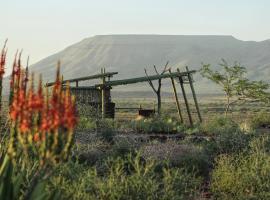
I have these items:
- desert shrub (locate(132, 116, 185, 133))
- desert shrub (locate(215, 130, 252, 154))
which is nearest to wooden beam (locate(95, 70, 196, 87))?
desert shrub (locate(132, 116, 185, 133))

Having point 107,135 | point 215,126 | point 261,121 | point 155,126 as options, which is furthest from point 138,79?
point 107,135

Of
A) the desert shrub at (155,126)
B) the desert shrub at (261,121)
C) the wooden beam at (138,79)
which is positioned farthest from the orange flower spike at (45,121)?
the desert shrub at (261,121)

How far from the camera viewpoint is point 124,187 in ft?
26.0

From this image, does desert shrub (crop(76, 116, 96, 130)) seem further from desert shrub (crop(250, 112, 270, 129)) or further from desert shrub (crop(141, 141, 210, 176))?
desert shrub (crop(250, 112, 270, 129))

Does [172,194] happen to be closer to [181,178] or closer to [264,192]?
[181,178]

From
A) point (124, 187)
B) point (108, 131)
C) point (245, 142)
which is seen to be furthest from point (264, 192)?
point (108, 131)

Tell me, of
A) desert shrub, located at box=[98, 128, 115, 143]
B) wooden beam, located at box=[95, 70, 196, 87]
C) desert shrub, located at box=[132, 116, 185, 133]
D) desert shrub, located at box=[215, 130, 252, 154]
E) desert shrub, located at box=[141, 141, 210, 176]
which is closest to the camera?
desert shrub, located at box=[141, 141, 210, 176]

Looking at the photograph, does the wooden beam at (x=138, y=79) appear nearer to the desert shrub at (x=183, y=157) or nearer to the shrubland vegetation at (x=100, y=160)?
the shrubland vegetation at (x=100, y=160)

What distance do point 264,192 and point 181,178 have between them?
4.19ft

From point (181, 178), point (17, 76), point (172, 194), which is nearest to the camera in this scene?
point (17, 76)

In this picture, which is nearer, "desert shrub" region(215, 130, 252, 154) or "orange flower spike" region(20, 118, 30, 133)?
"orange flower spike" region(20, 118, 30, 133)

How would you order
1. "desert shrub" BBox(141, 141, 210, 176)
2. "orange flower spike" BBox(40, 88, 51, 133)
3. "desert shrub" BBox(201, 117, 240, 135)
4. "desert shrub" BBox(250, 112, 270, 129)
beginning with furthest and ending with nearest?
1. "desert shrub" BBox(250, 112, 270, 129)
2. "desert shrub" BBox(201, 117, 240, 135)
3. "desert shrub" BBox(141, 141, 210, 176)
4. "orange flower spike" BBox(40, 88, 51, 133)

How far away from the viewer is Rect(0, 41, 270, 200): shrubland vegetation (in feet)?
11.9

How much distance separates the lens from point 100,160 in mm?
11758
